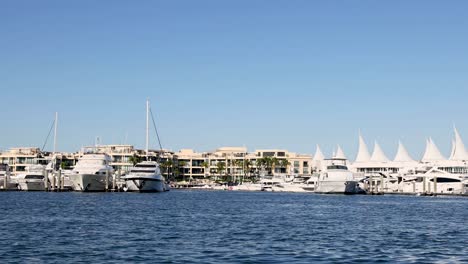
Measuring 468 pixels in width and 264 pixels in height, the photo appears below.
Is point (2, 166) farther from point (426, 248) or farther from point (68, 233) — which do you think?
point (426, 248)

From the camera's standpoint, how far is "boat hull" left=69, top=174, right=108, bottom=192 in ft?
493

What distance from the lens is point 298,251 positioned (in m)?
38.3

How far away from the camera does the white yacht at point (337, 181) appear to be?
155625mm

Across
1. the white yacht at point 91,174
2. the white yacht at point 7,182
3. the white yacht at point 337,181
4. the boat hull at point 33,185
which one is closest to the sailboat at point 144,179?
the white yacht at point 91,174

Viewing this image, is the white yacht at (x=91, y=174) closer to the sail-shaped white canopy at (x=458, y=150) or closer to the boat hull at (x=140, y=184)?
the boat hull at (x=140, y=184)

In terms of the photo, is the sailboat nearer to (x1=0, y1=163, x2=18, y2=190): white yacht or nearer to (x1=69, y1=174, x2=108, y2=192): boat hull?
(x1=69, y1=174, x2=108, y2=192): boat hull

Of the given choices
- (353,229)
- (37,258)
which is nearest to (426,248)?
(353,229)

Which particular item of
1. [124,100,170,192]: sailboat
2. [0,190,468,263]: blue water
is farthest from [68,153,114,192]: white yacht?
[0,190,468,263]: blue water

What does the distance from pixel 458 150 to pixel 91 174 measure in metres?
97.5

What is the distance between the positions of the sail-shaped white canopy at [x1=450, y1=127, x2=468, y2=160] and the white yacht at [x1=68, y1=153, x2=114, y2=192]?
3609 inches

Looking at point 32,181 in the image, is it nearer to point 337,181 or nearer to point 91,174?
point 91,174

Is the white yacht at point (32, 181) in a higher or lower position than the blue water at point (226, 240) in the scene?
higher

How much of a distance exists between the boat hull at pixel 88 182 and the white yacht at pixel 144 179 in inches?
210

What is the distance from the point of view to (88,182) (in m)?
151
